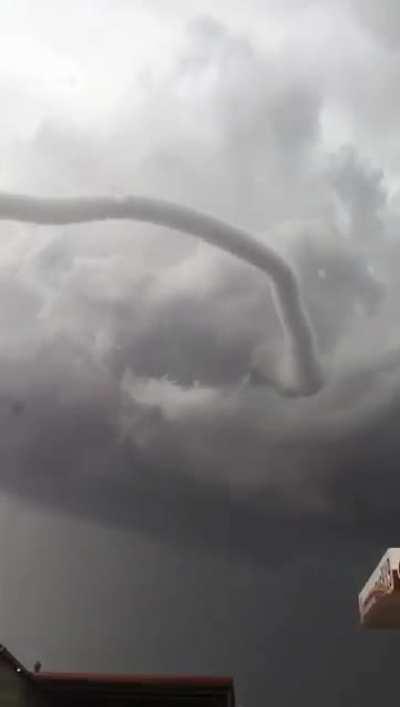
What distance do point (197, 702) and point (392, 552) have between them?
75.6ft

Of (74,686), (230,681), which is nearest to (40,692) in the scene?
(74,686)

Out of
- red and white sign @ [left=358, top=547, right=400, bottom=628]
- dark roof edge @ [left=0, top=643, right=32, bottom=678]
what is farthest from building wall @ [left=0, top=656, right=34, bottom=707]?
red and white sign @ [left=358, top=547, right=400, bottom=628]

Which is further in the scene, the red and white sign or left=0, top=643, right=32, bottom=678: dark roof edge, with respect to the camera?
left=0, top=643, right=32, bottom=678: dark roof edge

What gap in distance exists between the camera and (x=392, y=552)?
14492mm

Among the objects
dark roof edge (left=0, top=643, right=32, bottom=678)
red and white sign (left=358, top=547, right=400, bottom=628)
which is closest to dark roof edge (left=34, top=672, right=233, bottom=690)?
dark roof edge (left=0, top=643, right=32, bottom=678)

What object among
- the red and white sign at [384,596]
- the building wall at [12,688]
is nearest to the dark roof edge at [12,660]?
the building wall at [12,688]

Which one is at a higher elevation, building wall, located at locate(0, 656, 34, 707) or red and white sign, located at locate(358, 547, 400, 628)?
red and white sign, located at locate(358, 547, 400, 628)

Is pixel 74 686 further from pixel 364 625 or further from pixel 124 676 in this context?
pixel 364 625

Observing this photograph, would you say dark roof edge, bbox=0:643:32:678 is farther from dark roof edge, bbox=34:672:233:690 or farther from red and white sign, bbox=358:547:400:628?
red and white sign, bbox=358:547:400:628

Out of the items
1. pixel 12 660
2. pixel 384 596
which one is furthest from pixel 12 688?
pixel 384 596

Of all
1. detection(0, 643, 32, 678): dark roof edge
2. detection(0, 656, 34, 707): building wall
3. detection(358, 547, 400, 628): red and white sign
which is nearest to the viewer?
detection(358, 547, 400, 628): red and white sign

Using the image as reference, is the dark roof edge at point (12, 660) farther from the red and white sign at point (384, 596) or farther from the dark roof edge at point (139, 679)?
the red and white sign at point (384, 596)

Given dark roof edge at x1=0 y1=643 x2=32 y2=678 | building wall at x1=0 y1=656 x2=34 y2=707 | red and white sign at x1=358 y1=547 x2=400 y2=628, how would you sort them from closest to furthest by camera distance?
red and white sign at x1=358 y1=547 x2=400 y2=628
dark roof edge at x1=0 y1=643 x2=32 y2=678
building wall at x1=0 y1=656 x2=34 y2=707

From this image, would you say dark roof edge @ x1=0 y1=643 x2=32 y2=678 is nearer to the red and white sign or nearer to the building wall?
the building wall
